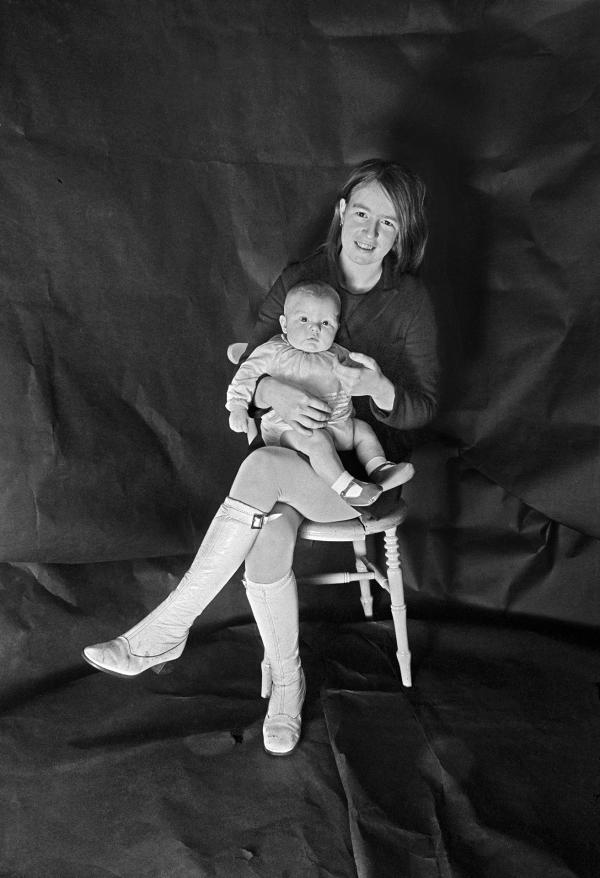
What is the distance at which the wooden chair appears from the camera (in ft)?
5.34

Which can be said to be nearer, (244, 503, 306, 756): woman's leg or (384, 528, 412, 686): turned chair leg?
(244, 503, 306, 756): woman's leg

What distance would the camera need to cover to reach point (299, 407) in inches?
60.7

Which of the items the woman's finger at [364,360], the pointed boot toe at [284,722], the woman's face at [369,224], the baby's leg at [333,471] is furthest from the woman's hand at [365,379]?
the pointed boot toe at [284,722]

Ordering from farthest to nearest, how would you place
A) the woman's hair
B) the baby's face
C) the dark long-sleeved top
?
the dark long-sleeved top < the woman's hair < the baby's face

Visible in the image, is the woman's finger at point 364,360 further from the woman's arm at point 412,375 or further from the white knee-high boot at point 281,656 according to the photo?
the white knee-high boot at point 281,656

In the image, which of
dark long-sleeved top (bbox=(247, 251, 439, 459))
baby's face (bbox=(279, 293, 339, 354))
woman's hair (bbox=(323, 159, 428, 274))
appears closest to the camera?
baby's face (bbox=(279, 293, 339, 354))

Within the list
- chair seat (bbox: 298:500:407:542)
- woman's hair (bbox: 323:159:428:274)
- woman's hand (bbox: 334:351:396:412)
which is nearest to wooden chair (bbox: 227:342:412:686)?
chair seat (bbox: 298:500:407:542)

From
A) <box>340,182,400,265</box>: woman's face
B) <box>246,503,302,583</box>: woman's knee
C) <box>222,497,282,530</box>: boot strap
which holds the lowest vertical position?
<box>246,503,302,583</box>: woman's knee

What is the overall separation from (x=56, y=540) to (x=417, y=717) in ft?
2.99

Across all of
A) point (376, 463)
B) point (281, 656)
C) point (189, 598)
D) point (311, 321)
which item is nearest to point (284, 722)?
point (281, 656)

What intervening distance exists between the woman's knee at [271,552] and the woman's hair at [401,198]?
61 centimetres

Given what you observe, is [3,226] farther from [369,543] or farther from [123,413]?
[369,543]

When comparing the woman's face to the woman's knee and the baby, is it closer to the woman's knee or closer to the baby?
the baby

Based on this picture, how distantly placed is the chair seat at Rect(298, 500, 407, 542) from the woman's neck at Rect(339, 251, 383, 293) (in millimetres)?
471
